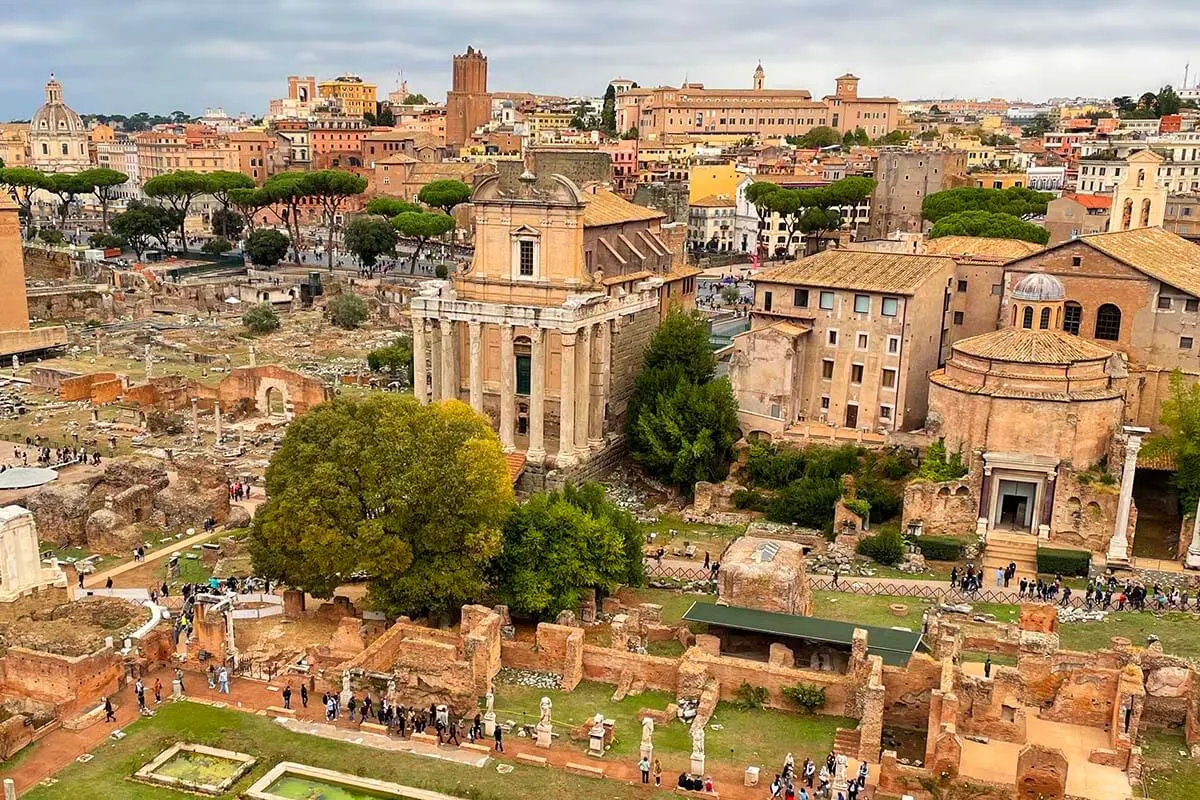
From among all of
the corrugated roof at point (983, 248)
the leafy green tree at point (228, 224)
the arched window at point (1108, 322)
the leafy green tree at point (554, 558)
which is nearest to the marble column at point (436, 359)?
the leafy green tree at point (554, 558)

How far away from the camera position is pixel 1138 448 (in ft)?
122

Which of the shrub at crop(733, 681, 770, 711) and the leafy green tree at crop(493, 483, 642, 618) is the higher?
the leafy green tree at crop(493, 483, 642, 618)

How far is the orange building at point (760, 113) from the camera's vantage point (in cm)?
18475

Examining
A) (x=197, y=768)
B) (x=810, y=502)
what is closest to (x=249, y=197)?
(x=810, y=502)

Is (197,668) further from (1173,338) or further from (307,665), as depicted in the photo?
(1173,338)

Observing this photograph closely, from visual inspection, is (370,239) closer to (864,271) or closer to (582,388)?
(582,388)

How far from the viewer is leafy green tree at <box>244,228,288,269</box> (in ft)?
348

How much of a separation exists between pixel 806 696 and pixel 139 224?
101 metres

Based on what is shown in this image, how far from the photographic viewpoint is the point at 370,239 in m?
99.4

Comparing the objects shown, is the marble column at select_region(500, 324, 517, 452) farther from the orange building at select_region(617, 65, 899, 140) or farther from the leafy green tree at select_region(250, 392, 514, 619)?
the orange building at select_region(617, 65, 899, 140)

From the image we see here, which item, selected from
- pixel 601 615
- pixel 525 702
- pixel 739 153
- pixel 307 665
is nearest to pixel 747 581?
pixel 601 615

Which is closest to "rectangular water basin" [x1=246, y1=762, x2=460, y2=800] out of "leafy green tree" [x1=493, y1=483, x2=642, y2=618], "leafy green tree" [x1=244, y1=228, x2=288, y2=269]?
"leafy green tree" [x1=493, y1=483, x2=642, y2=618]

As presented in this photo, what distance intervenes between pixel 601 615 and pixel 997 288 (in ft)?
80.0

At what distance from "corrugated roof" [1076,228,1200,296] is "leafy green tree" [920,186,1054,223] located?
43532mm
